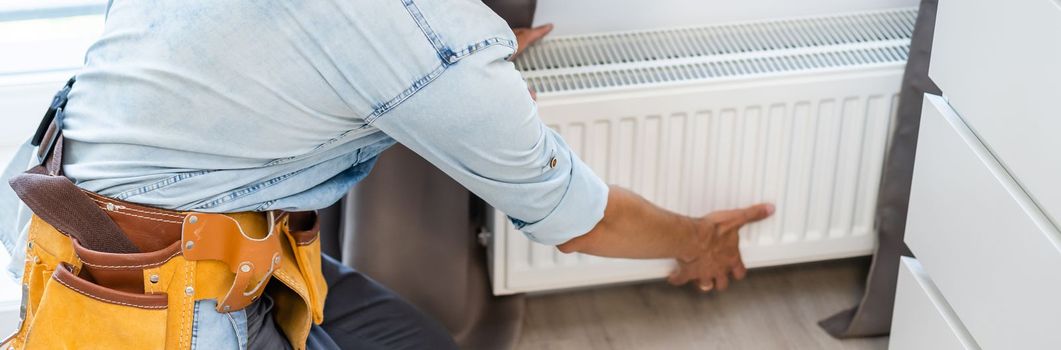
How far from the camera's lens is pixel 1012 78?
45.5 inches

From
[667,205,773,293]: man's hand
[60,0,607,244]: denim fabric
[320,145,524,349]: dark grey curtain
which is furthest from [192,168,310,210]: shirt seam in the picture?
[667,205,773,293]: man's hand

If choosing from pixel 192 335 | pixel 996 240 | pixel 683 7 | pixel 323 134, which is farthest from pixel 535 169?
pixel 683 7

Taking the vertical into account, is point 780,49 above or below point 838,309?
above

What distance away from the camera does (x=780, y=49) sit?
67.1 inches

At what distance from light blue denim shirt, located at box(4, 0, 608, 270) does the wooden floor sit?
2.46 feet

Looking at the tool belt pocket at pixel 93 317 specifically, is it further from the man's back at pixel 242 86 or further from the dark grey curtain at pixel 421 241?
the dark grey curtain at pixel 421 241

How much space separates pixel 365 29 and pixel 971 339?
86 cm

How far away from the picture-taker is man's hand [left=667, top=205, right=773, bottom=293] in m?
1.71

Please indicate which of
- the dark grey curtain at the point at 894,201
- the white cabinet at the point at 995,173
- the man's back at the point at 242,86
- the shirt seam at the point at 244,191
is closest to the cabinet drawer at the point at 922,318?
the white cabinet at the point at 995,173

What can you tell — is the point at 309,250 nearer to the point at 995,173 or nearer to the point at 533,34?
the point at 533,34

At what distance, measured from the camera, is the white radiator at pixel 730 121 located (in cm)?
163

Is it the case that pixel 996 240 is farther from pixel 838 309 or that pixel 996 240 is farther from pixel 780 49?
pixel 838 309

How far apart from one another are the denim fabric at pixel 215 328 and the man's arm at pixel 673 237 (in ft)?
1.24

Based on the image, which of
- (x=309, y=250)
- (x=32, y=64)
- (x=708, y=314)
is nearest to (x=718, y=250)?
(x=708, y=314)
